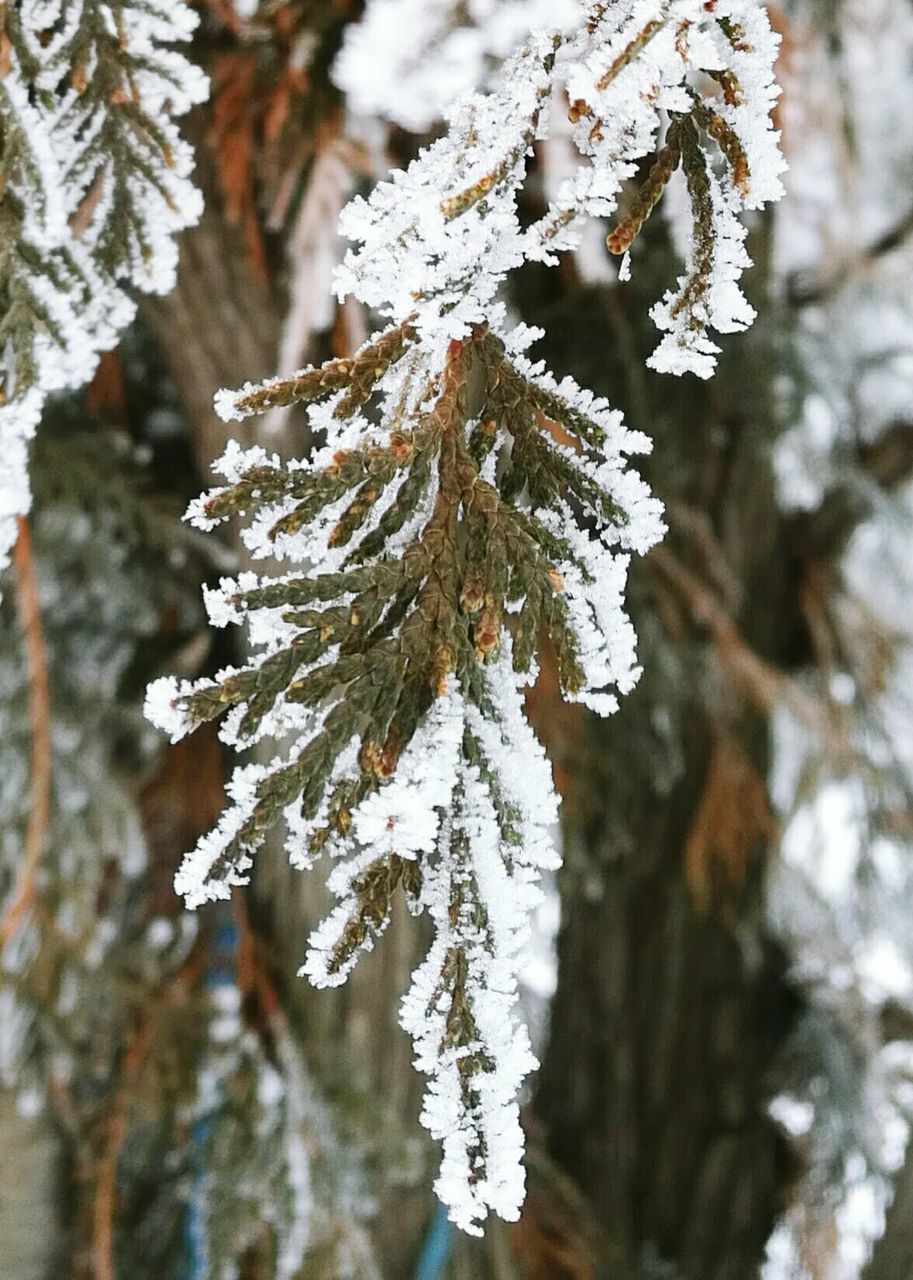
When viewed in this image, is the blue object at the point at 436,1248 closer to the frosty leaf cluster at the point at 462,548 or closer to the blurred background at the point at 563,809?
the blurred background at the point at 563,809

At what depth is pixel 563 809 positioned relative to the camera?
4.88ft

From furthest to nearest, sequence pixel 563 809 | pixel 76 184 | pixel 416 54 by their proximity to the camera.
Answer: pixel 563 809
pixel 416 54
pixel 76 184

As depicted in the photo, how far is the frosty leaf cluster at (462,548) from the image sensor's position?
41 centimetres

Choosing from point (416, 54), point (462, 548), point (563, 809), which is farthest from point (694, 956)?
point (462, 548)

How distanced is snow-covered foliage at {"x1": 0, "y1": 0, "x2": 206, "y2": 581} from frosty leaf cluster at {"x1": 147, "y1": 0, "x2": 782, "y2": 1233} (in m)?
0.15

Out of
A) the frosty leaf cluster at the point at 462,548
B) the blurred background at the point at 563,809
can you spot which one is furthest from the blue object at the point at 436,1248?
the frosty leaf cluster at the point at 462,548

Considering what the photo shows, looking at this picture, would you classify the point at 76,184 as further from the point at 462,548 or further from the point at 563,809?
the point at 563,809

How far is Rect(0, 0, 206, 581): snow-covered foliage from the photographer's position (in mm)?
531

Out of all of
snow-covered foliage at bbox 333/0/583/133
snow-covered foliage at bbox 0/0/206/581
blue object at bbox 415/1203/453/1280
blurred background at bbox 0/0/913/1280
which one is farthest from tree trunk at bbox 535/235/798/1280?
snow-covered foliage at bbox 0/0/206/581

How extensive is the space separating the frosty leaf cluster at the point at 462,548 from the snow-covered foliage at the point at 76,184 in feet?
0.48

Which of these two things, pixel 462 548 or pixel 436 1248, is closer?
pixel 462 548

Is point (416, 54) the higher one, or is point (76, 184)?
point (416, 54)

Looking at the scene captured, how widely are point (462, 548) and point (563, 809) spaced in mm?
1072

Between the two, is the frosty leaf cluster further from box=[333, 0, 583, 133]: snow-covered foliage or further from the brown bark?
the brown bark
